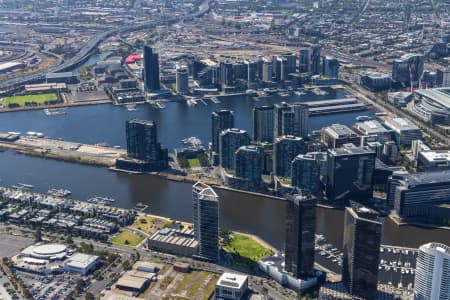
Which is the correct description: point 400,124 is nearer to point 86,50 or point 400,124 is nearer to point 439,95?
point 439,95

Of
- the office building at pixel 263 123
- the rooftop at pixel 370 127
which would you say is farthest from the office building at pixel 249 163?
the rooftop at pixel 370 127

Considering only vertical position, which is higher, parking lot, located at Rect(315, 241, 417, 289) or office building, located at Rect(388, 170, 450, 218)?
office building, located at Rect(388, 170, 450, 218)

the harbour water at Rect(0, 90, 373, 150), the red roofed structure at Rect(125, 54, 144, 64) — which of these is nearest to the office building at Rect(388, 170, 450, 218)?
the harbour water at Rect(0, 90, 373, 150)

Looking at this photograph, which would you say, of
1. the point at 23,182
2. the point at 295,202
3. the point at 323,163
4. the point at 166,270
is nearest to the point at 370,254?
the point at 295,202

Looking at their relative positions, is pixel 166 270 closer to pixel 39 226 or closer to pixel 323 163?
pixel 39 226

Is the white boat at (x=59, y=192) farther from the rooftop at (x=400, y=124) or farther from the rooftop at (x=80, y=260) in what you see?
the rooftop at (x=400, y=124)

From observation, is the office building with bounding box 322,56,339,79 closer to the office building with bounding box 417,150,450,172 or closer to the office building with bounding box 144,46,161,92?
the office building with bounding box 144,46,161,92

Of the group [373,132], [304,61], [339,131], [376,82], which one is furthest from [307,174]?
[304,61]

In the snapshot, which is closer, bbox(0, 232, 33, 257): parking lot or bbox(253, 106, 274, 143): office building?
bbox(0, 232, 33, 257): parking lot
